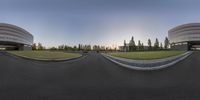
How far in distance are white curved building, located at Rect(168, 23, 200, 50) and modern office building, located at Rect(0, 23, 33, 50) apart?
97.3m

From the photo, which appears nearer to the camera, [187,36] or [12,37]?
[12,37]

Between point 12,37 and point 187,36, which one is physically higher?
point 12,37

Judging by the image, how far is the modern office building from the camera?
365ft

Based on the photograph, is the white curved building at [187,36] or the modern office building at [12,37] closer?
the modern office building at [12,37]

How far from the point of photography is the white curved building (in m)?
116

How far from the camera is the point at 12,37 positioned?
116 metres

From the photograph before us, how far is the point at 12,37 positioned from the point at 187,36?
103144mm

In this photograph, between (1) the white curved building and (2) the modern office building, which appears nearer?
(2) the modern office building

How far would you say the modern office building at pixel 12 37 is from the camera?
365 feet

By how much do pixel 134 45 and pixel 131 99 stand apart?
14020 cm

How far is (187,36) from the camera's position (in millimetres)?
119000

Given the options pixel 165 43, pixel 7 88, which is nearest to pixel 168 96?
pixel 7 88

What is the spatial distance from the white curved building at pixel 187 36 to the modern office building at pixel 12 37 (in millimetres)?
97349

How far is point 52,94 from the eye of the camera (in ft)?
21.9
